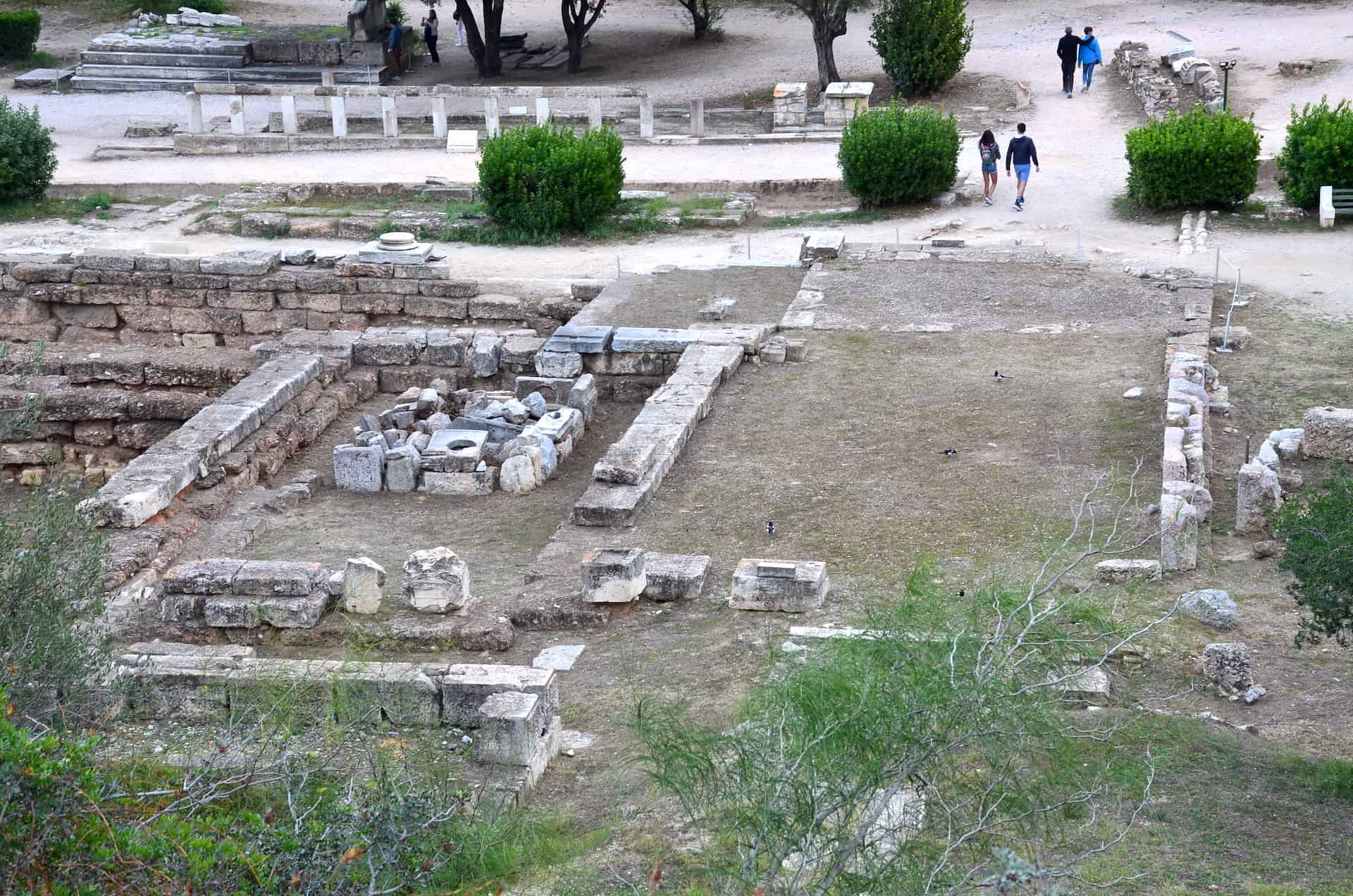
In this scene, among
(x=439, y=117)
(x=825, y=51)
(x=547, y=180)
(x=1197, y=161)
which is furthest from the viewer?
(x=825, y=51)

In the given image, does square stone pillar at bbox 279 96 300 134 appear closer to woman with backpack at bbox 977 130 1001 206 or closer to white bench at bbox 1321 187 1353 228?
woman with backpack at bbox 977 130 1001 206

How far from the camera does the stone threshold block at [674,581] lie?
10.4 m

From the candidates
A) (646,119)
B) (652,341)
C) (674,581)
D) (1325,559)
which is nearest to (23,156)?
(646,119)

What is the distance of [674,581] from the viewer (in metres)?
10.4

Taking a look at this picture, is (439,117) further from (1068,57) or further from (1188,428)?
(1188,428)

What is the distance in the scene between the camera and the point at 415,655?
1020 centimetres

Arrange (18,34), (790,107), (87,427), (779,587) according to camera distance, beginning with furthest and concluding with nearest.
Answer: (18,34)
(790,107)
(87,427)
(779,587)

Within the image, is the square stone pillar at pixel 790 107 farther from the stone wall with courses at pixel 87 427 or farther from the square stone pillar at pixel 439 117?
the stone wall with courses at pixel 87 427

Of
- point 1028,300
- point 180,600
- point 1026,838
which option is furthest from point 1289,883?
point 1028,300

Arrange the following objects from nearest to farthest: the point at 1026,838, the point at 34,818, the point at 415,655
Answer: the point at 34,818 → the point at 1026,838 → the point at 415,655

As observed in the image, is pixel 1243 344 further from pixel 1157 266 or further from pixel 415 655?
pixel 415 655

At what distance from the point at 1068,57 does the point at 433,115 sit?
1083 cm

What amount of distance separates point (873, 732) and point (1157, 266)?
13466 millimetres

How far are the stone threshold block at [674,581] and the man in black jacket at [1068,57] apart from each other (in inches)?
767
